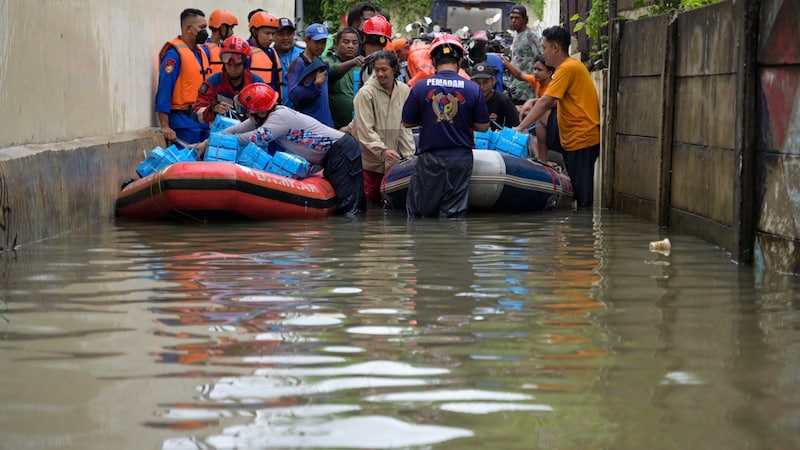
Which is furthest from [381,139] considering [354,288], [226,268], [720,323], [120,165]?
[720,323]

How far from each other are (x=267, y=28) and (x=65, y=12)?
127 inches

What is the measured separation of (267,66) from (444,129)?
9.07 ft

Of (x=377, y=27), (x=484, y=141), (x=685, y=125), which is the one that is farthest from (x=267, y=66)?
(x=685, y=125)

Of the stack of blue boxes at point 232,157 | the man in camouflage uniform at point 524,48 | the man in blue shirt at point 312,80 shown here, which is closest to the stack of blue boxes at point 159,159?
the stack of blue boxes at point 232,157

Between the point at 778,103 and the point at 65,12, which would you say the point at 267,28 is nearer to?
the point at 65,12

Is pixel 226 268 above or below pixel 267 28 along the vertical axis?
below

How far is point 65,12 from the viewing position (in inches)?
400

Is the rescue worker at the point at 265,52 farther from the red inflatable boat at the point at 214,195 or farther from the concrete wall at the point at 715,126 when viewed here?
the concrete wall at the point at 715,126

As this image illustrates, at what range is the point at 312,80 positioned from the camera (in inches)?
486

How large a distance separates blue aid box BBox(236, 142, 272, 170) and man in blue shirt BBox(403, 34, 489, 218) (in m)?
1.31

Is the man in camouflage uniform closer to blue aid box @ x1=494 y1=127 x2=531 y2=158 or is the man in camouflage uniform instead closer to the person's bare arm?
A: blue aid box @ x1=494 y1=127 x2=531 y2=158

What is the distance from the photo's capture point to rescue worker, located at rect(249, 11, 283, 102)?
504 inches

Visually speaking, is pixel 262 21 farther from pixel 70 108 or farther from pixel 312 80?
pixel 70 108

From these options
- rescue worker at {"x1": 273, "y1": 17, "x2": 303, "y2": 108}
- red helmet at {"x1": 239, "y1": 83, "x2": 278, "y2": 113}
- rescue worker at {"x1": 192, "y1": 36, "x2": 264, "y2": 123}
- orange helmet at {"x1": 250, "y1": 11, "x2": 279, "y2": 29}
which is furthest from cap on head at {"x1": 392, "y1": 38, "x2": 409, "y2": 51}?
red helmet at {"x1": 239, "y1": 83, "x2": 278, "y2": 113}
